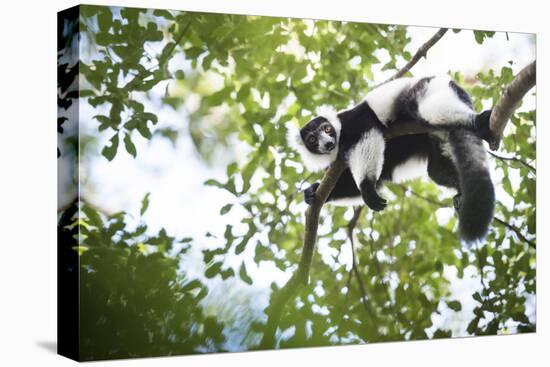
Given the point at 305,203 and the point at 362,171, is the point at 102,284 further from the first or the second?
the point at 362,171

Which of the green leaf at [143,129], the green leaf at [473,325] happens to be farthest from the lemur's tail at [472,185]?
the green leaf at [143,129]

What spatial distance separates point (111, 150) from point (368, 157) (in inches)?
56.6

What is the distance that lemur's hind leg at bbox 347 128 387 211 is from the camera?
495 cm

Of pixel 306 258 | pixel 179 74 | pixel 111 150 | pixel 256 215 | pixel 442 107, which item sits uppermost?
pixel 179 74

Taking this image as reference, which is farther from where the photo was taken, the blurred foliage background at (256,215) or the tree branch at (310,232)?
the tree branch at (310,232)

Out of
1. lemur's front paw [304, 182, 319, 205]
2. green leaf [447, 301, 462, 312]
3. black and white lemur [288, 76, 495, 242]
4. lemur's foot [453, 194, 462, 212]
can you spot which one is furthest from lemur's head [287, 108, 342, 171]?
green leaf [447, 301, 462, 312]

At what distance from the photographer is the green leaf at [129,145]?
445 centimetres

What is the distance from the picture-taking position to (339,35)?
503 cm

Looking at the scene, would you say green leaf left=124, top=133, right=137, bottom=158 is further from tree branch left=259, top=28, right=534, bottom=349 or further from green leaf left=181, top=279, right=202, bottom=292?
tree branch left=259, top=28, right=534, bottom=349

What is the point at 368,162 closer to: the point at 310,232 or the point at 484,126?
the point at 310,232

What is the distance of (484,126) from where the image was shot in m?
5.18

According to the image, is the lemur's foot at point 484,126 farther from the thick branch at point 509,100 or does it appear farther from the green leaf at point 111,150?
the green leaf at point 111,150

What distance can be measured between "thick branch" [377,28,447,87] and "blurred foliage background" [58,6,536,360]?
45mm

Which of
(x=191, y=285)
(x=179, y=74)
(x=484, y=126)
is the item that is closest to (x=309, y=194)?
(x=191, y=285)
